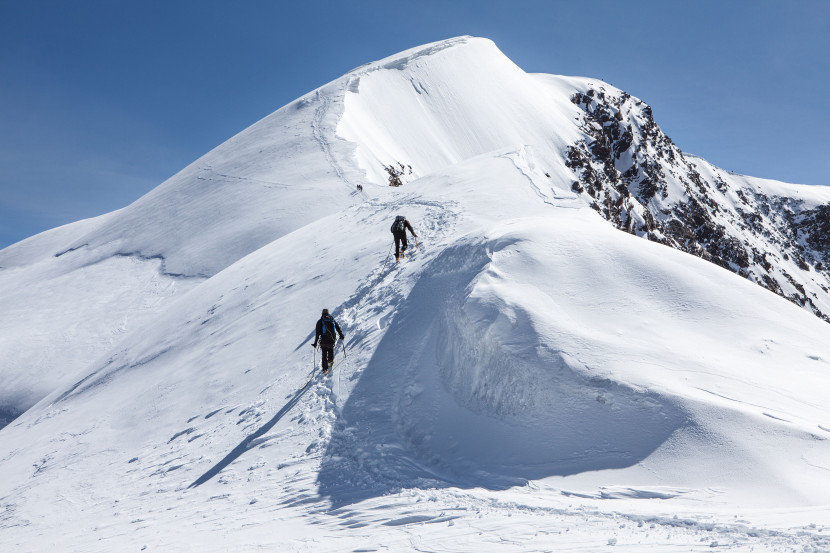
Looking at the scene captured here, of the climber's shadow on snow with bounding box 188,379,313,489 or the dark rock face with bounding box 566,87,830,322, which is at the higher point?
the dark rock face with bounding box 566,87,830,322

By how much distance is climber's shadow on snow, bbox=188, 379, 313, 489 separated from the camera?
8.77 metres

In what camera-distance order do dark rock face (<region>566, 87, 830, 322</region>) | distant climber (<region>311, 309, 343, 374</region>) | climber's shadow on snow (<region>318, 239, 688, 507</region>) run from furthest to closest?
1. dark rock face (<region>566, 87, 830, 322</region>)
2. distant climber (<region>311, 309, 343, 374</region>)
3. climber's shadow on snow (<region>318, 239, 688, 507</region>)

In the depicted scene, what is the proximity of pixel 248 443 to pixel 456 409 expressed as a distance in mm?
3808

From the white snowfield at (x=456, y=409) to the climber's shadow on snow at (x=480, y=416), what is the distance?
0.03 meters

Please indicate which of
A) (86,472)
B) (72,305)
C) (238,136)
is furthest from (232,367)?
(238,136)

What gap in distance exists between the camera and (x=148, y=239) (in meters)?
31.8

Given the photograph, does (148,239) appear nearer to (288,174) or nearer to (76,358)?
(288,174)

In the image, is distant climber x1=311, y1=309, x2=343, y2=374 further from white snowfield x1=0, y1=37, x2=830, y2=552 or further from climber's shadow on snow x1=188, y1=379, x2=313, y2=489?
climber's shadow on snow x1=188, y1=379, x2=313, y2=489

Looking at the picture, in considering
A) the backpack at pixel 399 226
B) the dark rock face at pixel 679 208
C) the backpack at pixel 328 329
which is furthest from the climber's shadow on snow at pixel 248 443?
the dark rock face at pixel 679 208

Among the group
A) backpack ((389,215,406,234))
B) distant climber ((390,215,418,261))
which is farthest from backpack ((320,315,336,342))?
backpack ((389,215,406,234))

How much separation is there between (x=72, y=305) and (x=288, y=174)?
14582mm

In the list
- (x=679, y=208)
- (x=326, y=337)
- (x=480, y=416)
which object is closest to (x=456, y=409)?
(x=480, y=416)

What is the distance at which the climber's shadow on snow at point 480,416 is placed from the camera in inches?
276

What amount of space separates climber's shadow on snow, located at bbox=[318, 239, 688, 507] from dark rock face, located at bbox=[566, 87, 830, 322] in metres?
65.0
